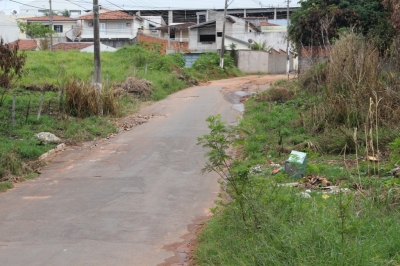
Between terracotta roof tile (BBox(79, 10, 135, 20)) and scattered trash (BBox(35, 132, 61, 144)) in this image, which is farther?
terracotta roof tile (BBox(79, 10, 135, 20))

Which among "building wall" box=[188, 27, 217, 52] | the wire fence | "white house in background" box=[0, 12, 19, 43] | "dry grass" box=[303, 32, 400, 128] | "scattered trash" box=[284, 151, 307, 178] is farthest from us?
"building wall" box=[188, 27, 217, 52]

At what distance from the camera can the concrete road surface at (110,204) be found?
21.4 ft

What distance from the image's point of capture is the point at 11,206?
890 cm

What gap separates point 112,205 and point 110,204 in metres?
0.09

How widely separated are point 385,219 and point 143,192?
5.17m

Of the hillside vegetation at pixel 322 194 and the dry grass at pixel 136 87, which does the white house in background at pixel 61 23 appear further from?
the hillside vegetation at pixel 322 194

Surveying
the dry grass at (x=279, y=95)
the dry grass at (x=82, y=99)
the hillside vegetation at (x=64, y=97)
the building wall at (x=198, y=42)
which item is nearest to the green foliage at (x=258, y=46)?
the building wall at (x=198, y=42)

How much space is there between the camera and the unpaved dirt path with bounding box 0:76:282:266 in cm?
652

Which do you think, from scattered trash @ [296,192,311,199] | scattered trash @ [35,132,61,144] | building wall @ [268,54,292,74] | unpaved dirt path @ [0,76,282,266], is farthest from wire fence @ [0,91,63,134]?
building wall @ [268,54,292,74]

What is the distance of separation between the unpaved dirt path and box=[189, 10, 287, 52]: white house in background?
125 ft

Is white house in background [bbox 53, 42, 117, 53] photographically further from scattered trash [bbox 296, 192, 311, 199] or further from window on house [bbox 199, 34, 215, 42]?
scattered trash [bbox 296, 192, 311, 199]

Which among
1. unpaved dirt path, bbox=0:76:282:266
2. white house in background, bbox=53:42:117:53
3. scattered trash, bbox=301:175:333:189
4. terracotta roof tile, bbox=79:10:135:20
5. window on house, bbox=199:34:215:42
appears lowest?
unpaved dirt path, bbox=0:76:282:266

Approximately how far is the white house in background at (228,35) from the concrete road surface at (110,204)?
38118 millimetres

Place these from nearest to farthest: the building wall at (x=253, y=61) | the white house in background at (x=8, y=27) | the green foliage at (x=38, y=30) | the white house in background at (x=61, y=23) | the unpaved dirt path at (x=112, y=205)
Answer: the unpaved dirt path at (x=112, y=205) < the green foliage at (x=38, y=30) < the building wall at (x=253, y=61) < the white house in background at (x=8, y=27) < the white house in background at (x=61, y=23)
